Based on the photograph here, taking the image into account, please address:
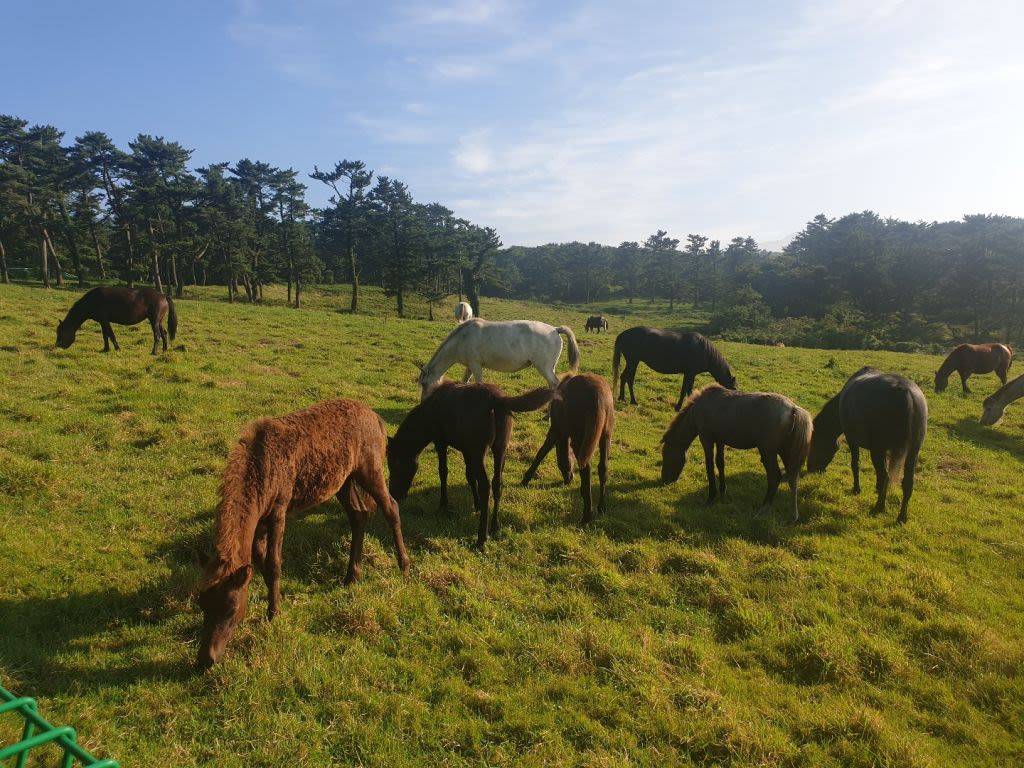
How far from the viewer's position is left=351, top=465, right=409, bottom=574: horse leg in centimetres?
530

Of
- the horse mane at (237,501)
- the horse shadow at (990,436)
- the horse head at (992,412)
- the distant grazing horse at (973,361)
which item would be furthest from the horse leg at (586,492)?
the distant grazing horse at (973,361)

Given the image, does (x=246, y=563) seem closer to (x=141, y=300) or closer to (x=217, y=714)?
(x=217, y=714)

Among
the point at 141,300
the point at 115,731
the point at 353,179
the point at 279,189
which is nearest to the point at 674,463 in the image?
the point at 115,731

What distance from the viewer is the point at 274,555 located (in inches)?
175

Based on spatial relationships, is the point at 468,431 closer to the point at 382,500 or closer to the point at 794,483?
the point at 382,500

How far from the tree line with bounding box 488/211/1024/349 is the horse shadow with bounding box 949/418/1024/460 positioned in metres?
27.7

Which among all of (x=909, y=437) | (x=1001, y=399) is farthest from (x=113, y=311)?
(x=1001, y=399)

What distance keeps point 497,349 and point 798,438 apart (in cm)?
614

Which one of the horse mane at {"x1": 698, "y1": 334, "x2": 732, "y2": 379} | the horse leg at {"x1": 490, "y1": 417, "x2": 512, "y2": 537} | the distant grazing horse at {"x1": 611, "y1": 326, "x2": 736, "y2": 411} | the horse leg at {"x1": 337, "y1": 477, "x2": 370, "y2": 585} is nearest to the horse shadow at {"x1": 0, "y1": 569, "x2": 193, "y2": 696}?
the horse leg at {"x1": 337, "y1": 477, "x2": 370, "y2": 585}

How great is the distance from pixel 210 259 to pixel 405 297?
17.3 m

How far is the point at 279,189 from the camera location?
161 feet

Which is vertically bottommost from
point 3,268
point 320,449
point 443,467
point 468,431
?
point 443,467

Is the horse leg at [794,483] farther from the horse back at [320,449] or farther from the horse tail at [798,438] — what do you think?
the horse back at [320,449]

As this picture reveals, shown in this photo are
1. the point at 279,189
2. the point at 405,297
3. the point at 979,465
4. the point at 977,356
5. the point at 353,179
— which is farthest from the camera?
the point at 405,297
